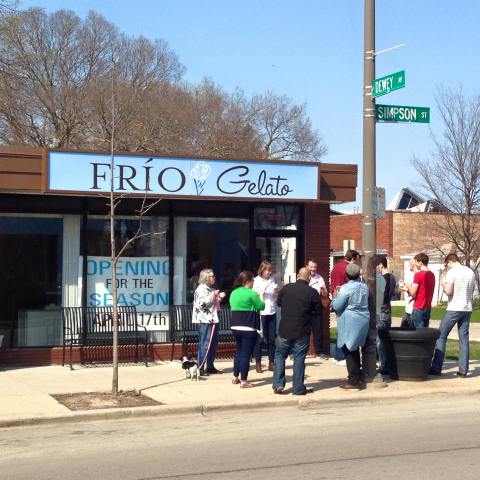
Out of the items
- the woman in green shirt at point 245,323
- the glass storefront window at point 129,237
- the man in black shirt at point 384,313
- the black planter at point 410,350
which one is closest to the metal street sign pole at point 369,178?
the black planter at point 410,350

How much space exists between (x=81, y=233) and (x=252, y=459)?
7.65 meters

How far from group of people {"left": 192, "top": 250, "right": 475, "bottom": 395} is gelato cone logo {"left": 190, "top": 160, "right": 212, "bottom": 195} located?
1779 mm

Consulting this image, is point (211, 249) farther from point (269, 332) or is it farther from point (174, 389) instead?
point (174, 389)

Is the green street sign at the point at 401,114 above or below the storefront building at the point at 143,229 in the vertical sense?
above

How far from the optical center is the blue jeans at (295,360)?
1121 centimetres

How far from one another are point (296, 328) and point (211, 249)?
4.41 meters

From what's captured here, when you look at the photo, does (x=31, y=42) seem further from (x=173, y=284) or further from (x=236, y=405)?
(x=236, y=405)

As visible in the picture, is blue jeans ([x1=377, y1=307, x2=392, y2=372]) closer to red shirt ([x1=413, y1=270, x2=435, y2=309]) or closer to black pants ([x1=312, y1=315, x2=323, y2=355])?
red shirt ([x1=413, y1=270, x2=435, y2=309])

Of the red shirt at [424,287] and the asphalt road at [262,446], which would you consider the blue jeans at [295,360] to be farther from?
the red shirt at [424,287]

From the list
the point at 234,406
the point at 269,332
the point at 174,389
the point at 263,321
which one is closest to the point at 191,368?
the point at 174,389

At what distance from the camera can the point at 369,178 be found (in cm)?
1210

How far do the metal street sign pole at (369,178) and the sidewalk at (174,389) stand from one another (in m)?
0.61

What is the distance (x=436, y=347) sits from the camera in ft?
43.1

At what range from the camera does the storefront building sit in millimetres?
13617
